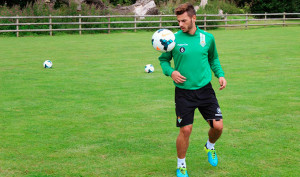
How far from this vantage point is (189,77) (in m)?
5.75

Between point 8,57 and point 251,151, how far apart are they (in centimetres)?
1518

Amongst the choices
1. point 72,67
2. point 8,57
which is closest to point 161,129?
point 72,67

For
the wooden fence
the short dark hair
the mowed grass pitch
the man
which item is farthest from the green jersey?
the wooden fence

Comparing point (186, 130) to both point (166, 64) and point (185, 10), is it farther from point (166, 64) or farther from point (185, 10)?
point (185, 10)

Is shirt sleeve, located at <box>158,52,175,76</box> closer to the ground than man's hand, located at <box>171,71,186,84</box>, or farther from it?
farther from it

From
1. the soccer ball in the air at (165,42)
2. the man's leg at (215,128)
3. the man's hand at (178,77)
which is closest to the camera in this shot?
the man's hand at (178,77)

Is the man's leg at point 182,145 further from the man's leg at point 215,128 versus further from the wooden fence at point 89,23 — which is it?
the wooden fence at point 89,23

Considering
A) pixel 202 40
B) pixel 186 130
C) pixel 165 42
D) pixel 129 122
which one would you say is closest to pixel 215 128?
pixel 186 130

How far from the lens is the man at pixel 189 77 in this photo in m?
5.66

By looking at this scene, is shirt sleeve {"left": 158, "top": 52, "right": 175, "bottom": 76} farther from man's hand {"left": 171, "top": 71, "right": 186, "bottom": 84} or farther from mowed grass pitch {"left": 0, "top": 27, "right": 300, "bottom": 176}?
mowed grass pitch {"left": 0, "top": 27, "right": 300, "bottom": 176}

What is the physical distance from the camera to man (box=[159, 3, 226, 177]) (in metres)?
5.66

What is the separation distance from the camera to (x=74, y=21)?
116ft

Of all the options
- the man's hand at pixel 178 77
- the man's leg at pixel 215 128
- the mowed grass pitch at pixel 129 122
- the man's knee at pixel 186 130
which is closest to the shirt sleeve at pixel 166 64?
the man's hand at pixel 178 77

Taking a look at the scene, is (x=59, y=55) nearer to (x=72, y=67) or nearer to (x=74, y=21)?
(x=72, y=67)
